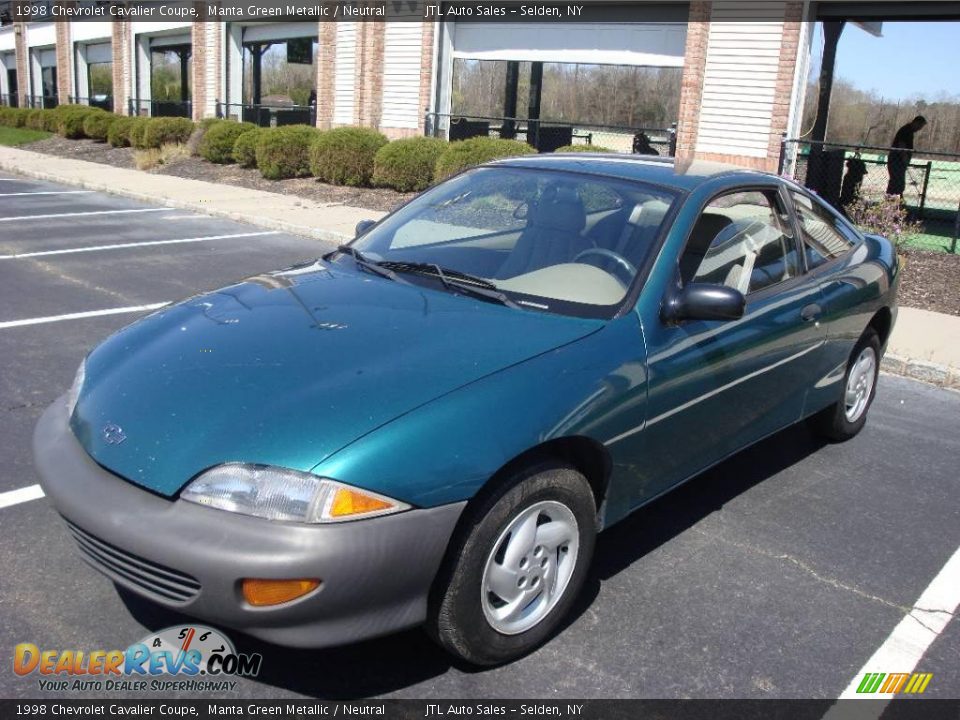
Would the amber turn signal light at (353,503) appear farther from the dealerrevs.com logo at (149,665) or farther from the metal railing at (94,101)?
the metal railing at (94,101)

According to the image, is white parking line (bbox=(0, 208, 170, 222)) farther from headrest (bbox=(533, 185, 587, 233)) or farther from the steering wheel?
the steering wheel

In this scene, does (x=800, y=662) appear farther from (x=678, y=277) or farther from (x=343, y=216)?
(x=343, y=216)

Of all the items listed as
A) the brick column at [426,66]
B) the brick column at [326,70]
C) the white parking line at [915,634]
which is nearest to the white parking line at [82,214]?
the brick column at [426,66]

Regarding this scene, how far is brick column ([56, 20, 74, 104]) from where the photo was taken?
3497cm

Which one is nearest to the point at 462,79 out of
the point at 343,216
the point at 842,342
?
the point at 343,216

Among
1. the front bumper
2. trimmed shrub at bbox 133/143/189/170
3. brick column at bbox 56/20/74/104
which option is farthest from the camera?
brick column at bbox 56/20/74/104

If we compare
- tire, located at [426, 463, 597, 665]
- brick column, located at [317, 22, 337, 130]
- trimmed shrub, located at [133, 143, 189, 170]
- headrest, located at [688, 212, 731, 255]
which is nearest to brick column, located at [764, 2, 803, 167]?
brick column, located at [317, 22, 337, 130]

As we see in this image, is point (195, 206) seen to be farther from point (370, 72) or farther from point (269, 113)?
point (269, 113)

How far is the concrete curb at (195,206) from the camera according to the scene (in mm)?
12172

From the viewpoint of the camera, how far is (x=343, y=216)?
13.7 m

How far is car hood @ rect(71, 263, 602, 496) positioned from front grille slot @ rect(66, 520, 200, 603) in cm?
21

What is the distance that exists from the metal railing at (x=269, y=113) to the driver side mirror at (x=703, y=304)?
21137 mm

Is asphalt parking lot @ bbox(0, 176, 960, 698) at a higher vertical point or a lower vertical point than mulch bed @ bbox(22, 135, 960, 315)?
lower

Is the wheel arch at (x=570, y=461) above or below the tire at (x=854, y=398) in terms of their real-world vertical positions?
above
